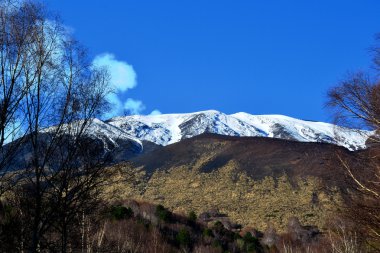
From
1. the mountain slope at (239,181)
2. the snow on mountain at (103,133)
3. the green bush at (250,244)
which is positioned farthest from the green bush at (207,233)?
the snow on mountain at (103,133)

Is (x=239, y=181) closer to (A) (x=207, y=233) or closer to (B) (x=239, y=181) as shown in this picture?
(B) (x=239, y=181)

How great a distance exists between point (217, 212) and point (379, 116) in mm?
46302

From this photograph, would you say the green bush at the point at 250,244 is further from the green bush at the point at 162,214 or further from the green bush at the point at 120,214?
the green bush at the point at 120,214

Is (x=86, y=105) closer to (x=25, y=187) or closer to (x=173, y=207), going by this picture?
(x=25, y=187)

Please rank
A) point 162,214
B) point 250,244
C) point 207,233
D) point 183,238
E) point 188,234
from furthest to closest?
point 162,214 → point 207,233 → point 250,244 → point 188,234 → point 183,238

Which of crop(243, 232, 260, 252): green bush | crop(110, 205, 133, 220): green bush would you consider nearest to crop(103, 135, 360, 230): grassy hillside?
crop(243, 232, 260, 252): green bush

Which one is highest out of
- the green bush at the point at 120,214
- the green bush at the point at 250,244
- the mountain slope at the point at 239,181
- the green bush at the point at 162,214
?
the mountain slope at the point at 239,181

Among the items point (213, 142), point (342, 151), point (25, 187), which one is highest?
point (213, 142)

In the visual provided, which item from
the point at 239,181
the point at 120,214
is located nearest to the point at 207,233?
the point at 120,214

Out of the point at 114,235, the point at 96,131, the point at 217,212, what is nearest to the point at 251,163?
the point at 217,212

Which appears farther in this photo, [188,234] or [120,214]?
[188,234]

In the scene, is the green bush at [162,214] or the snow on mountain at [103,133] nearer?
the snow on mountain at [103,133]

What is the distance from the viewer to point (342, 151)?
13.0 meters

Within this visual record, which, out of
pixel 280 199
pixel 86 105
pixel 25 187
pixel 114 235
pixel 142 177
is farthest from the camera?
pixel 142 177
